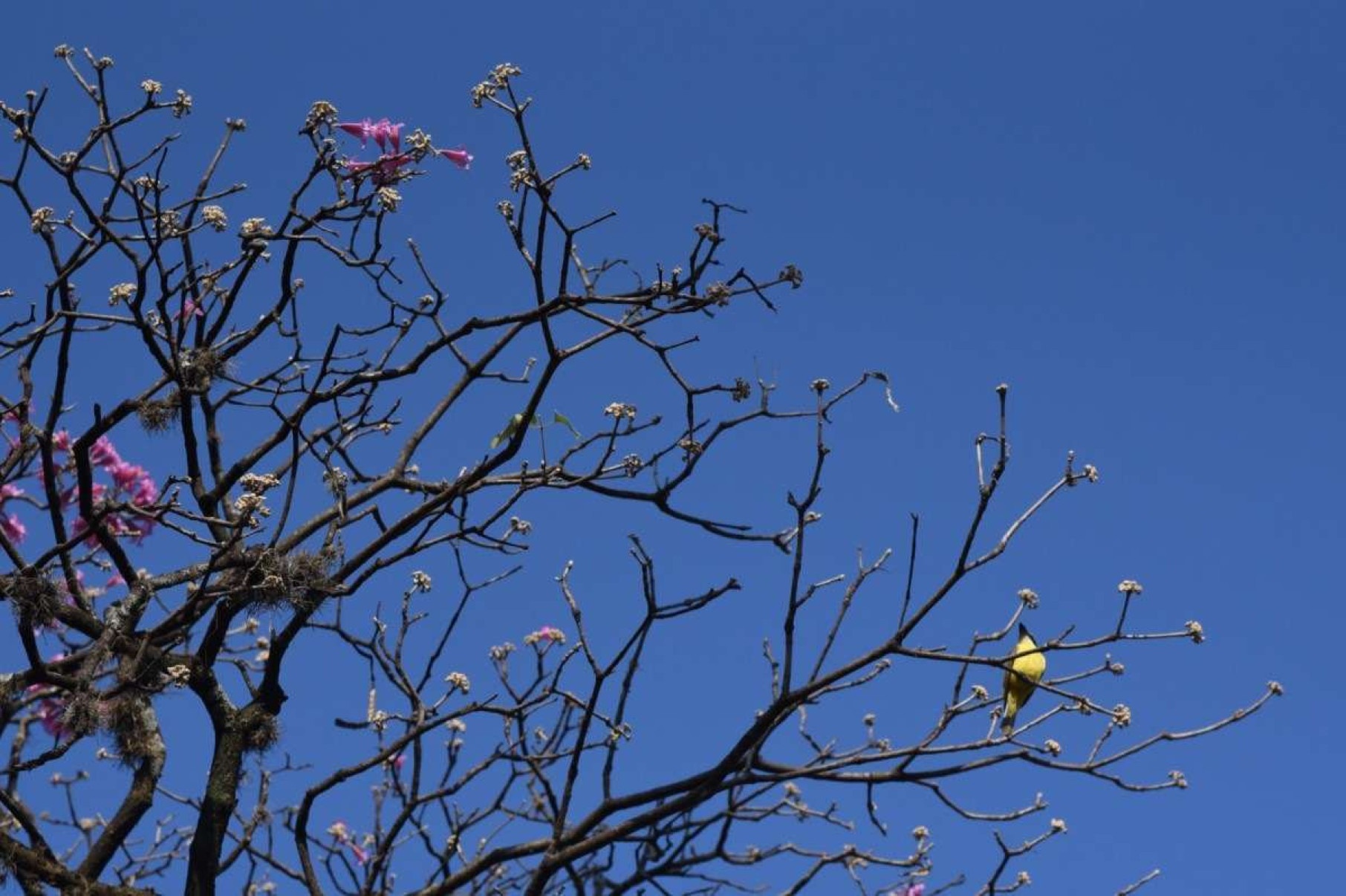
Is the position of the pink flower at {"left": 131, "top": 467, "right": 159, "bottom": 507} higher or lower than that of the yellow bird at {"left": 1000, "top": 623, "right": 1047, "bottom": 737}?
higher

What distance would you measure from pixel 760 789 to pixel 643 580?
707mm

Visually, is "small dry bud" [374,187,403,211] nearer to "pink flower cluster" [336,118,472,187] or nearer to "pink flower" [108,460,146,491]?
"pink flower cluster" [336,118,472,187]

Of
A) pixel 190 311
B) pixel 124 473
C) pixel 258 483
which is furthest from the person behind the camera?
pixel 124 473

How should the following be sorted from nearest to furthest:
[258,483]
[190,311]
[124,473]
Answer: [258,483] < [190,311] < [124,473]

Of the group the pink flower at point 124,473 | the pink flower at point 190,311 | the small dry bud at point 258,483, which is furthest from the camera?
the pink flower at point 124,473

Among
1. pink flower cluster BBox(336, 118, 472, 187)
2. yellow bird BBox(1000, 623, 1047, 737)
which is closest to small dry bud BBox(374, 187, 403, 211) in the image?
pink flower cluster BBox(336, 118, 472, 187)

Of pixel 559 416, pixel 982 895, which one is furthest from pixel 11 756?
pixel 982 895

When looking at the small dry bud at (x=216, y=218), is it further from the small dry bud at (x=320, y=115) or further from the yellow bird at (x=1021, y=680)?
the yellow bird at (x=1021, y=680)

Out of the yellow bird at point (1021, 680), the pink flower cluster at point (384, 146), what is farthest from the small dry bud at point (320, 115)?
the yellow bird at point (1021, 680)

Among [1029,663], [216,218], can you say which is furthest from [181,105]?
[1029,663]

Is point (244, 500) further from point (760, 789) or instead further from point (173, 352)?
point (760, 789)

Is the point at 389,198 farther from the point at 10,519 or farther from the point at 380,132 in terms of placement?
the point at 10,519

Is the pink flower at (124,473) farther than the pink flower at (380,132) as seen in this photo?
Yes

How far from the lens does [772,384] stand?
14.2 feet
